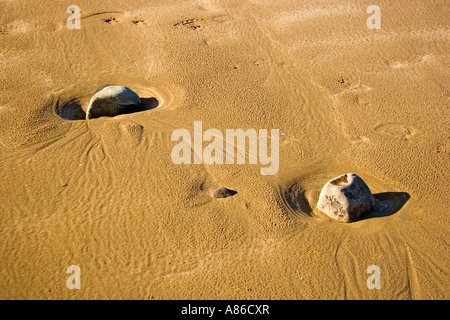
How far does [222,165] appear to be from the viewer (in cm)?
734

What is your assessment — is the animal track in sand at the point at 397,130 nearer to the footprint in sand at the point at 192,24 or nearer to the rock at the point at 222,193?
the rock at the point at 222,193

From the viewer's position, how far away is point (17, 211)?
6531 millimetres

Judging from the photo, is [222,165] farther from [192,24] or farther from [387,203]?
[192,24]

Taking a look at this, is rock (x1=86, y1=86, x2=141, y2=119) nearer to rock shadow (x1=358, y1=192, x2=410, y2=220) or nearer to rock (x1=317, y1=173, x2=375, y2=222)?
rock (x1=317, y1=173, x2=375, y2=222)

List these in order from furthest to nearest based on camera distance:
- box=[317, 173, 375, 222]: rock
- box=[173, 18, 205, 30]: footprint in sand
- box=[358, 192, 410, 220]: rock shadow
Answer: box=[173, 18, 205, 30]: footprint in sand
box=[358, 192, 410, 220]: rock shadow
box=[317, 173, 375, 222]: rock

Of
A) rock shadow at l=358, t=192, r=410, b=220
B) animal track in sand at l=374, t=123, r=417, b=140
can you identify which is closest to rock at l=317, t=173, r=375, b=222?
rock shadow at l=358, t=192, r=410, b=220

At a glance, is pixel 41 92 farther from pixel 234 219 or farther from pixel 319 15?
pixel 319 15

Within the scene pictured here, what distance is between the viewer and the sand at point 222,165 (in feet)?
19.0

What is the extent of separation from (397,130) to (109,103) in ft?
18.8

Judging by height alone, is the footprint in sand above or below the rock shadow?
above

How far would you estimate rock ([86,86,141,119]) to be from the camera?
821 cm

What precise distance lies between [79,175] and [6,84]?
3444 mm

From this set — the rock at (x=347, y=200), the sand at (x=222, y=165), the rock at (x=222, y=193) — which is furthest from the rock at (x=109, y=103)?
the rock at (x=347, y=200)

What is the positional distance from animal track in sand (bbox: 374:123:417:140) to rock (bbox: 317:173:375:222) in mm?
2022
